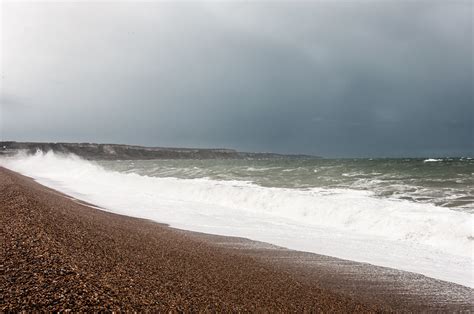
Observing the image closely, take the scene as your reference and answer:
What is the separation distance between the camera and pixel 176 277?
5641mm

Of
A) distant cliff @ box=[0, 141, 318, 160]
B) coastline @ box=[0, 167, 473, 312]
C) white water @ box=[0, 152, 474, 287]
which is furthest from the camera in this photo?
distant cliff @ box=[0, 141, 318, 160]

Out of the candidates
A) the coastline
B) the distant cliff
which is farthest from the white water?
the distant cliff

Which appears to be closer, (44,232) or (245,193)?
(44,232)

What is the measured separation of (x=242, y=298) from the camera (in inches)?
Answer: 202

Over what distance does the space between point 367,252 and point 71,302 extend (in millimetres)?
7207

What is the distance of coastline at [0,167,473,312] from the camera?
4.39 m

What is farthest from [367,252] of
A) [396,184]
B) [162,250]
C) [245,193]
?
[396,184]

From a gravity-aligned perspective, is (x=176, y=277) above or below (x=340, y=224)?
above

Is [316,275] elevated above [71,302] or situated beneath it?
situated beneath

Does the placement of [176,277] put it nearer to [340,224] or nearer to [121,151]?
[340,224]

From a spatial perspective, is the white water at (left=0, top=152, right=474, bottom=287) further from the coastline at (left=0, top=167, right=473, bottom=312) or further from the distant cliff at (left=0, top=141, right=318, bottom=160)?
the distant cliff at (left=0, top=141, right=318, bottom=160)

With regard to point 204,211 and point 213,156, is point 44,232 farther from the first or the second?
point 213,156

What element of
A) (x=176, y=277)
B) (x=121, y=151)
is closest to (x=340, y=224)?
(x=176, y=277)

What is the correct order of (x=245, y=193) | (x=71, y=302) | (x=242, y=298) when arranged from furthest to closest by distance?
1. (x=245, y=193)
2. (x=242, y=298)
3. (x=71, y=302)
